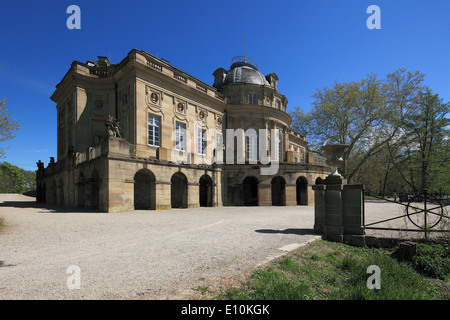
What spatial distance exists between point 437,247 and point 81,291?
25.6 ft

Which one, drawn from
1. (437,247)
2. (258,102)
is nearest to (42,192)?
(258,102)

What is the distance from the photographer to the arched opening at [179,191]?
18406 millimetres

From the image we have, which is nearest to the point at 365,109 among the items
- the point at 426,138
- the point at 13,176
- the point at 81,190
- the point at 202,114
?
the point at 426,138

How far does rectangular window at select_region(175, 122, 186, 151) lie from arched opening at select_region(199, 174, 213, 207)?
3.36 m

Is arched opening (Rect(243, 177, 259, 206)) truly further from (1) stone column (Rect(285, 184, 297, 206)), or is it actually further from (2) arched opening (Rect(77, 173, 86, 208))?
(2) arched opening (Rect(77, 173, 86, 208))

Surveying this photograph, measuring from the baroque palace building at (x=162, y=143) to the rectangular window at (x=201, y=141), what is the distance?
11cm

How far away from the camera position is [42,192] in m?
28.0

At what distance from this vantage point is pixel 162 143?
19.2 meters

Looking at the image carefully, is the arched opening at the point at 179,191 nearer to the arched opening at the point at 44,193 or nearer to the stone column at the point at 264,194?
the stone column at the point at 264,194

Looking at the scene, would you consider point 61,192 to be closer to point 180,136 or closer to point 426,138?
point 180,136

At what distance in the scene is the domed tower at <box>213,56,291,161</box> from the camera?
25.9 m

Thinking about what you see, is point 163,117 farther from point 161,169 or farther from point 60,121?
point 60,121

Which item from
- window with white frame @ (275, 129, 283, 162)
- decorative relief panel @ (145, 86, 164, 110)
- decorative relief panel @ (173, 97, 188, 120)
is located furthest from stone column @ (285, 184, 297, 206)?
decorative relief panel @ (145, 86, 164, 110)

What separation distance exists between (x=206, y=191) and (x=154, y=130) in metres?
Answer: 7.63
